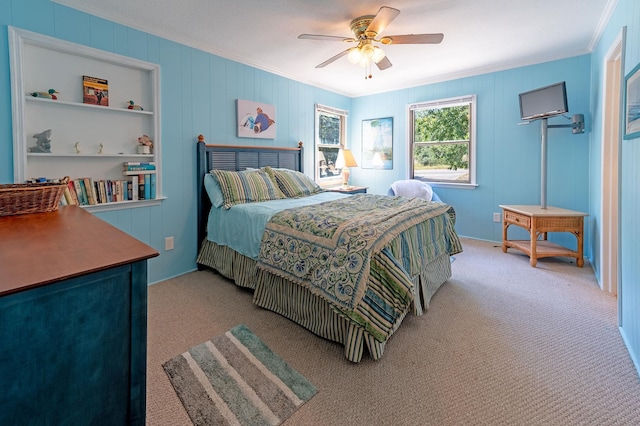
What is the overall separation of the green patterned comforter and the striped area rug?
18.6 inches

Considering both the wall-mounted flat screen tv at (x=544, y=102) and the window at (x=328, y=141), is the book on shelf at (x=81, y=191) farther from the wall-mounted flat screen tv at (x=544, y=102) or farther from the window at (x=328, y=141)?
the wall-mounted flat screen tv at (x=544, y=102)

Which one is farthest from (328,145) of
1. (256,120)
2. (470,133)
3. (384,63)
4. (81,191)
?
(81,191)

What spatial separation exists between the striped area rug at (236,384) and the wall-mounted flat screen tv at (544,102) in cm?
377

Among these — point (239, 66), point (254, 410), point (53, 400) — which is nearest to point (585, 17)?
point (239, 66)

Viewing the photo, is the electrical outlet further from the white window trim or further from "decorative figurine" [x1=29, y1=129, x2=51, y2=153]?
the white window trim

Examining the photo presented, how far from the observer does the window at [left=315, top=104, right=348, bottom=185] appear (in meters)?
5.04

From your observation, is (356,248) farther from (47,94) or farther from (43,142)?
(47,94)

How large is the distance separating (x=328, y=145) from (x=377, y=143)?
34.0 inches

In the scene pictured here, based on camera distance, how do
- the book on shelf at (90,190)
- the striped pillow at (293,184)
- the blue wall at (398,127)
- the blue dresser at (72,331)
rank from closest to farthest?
the blue dresser at (72,331) → the blue wall at (398,127) → the book on shelf at (90,190) → the striped pillow at (293,184)

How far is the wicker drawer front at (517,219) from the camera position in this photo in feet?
11.3

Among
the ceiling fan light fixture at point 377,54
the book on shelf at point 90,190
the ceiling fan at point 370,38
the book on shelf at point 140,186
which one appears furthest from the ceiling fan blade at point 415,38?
the book on shelf at point 90,190

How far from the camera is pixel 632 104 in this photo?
1811 millimetres

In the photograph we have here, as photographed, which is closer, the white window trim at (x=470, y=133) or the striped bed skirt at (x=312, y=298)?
the striped bed skirt at (x=312, y=298)

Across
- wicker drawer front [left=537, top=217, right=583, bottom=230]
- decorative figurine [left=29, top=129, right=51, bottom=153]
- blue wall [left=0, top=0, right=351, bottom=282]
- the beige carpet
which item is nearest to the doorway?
the beige carpet
